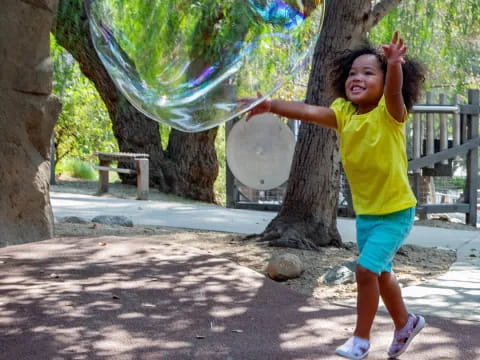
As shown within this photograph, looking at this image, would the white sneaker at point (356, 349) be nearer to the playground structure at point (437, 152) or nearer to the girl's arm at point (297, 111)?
the girl's arm at point (297, 111)

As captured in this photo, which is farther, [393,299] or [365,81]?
[393,299]

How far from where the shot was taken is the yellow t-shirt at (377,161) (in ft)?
12.7

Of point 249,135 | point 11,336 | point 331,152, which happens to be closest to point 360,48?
point 11,336

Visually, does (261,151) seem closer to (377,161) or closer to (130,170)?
(130,170)

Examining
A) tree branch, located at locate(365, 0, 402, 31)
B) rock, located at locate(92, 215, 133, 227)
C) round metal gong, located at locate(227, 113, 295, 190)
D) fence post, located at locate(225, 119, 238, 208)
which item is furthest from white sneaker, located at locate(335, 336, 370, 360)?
fence post, located at locate(225, 119, 238, 208)

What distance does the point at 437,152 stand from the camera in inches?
456

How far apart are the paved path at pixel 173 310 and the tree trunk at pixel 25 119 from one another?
0.91 ft

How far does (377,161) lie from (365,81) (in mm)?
401

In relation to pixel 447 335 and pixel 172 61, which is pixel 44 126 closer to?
pixel 172 61

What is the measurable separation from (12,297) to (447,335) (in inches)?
108

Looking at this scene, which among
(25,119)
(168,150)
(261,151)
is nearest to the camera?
(25,119)

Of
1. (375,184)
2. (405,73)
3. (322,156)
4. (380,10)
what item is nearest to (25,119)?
(322,156)

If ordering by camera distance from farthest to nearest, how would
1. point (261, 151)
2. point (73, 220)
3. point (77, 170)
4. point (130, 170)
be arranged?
point (77, 170) < point (130, 170) < point (261, 151) < point (73, 220)

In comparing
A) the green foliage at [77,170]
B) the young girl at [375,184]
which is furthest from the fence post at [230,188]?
the green foliage at [77,170]
